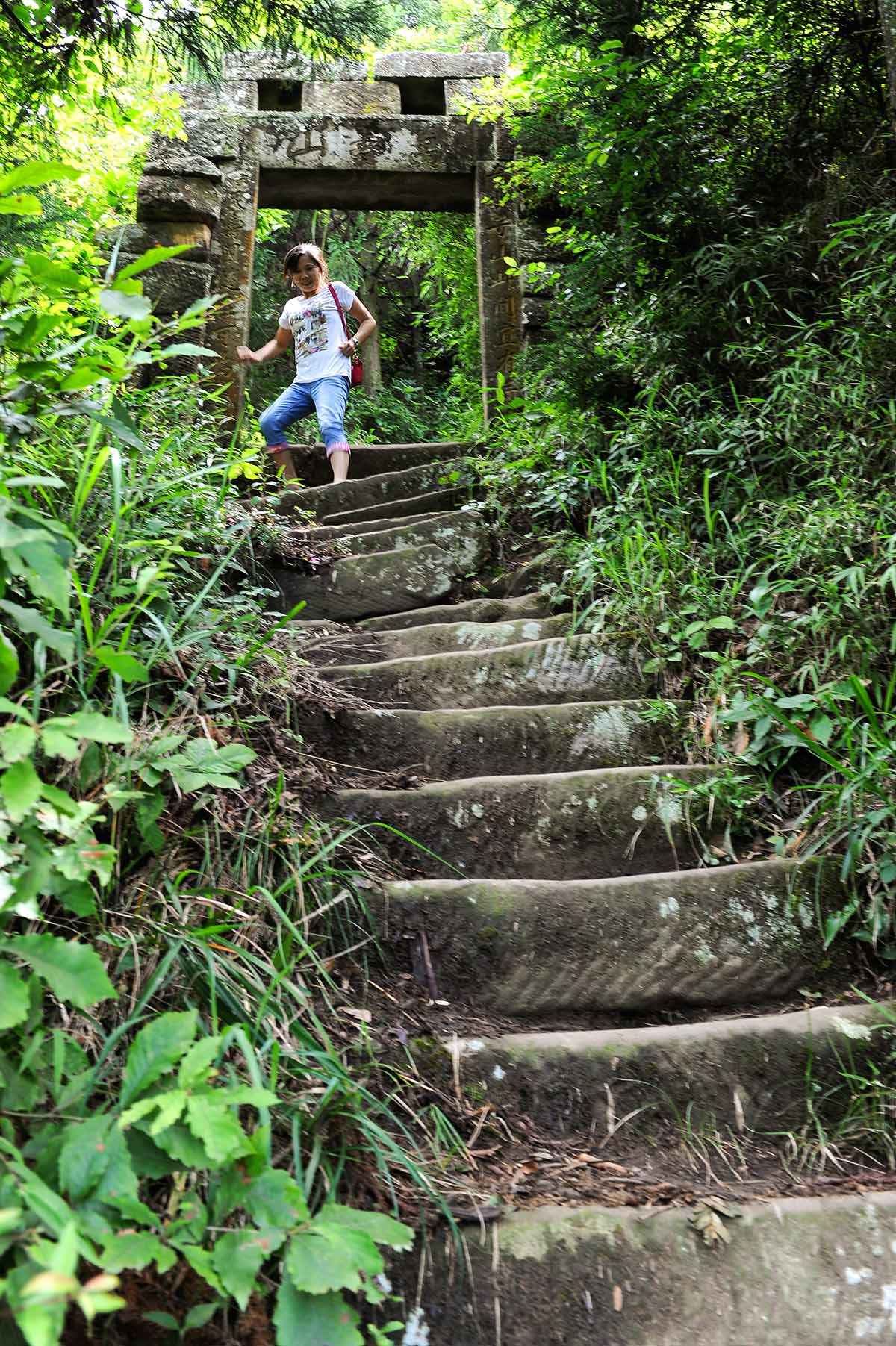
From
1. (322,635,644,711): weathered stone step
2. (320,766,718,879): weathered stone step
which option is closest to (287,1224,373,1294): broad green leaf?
(320,766,718,879): weathered stone step

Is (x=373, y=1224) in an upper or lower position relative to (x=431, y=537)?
lower

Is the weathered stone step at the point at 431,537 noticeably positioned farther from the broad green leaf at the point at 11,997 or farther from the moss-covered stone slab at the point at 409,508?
the broad green leaf at the point at 11,997

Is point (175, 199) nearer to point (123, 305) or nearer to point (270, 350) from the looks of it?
point (270, 350)

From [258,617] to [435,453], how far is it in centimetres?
370

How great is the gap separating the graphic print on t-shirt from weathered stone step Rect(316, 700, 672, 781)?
3.07 metres

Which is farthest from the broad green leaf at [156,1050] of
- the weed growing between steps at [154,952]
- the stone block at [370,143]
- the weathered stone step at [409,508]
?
the stone block at [370,143]

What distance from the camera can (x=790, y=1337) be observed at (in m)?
1.39

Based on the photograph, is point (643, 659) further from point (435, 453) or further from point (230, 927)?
point (435, 453)

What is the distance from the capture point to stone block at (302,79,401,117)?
5.92 metres

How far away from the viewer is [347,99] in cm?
594

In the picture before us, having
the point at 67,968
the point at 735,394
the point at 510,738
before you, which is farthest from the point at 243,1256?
the point at 735,394

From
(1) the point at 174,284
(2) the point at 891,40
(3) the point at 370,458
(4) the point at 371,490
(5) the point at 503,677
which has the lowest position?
(5) the point at 503,677

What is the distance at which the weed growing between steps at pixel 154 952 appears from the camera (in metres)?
1.14

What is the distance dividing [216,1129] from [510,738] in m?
1.60
